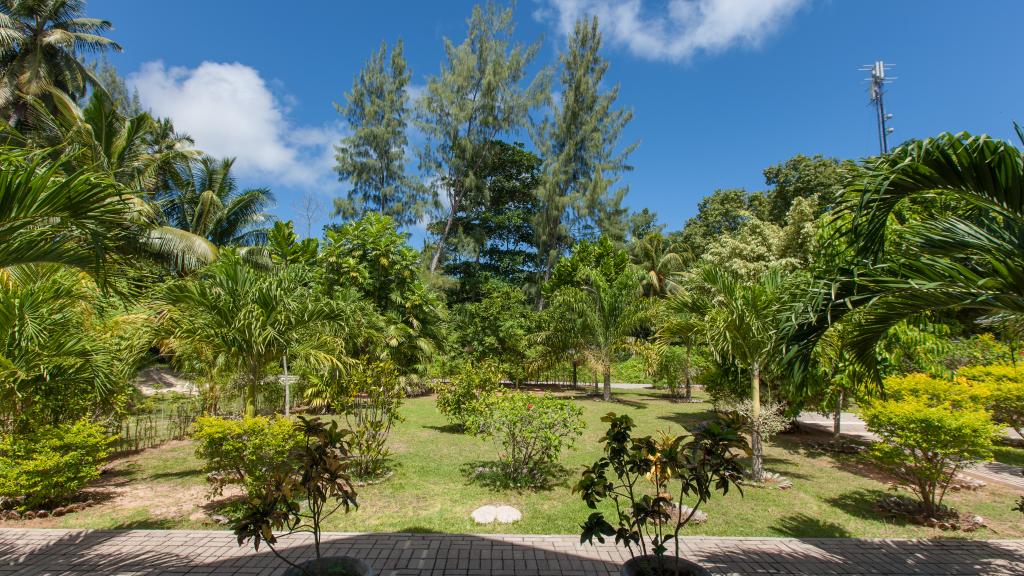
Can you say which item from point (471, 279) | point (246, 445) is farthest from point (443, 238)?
point (246, 445)

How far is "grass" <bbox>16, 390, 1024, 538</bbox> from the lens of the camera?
5238mm

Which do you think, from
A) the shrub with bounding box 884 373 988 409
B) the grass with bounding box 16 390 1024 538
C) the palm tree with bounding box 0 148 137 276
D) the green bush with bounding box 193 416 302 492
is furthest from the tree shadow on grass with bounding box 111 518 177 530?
the shrub with bounding box 884 373 988 409

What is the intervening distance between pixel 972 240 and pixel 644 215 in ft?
125

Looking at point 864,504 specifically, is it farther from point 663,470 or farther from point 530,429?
point 663,470

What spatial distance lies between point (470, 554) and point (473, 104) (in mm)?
25484

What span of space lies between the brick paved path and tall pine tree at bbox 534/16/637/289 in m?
23.4

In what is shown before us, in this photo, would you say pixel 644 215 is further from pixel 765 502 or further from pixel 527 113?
pixel 765 502

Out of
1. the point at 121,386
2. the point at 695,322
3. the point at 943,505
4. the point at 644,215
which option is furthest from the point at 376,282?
the point at 644,215

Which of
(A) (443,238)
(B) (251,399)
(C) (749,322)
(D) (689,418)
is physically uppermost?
(A) (443,238)

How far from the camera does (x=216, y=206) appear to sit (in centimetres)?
2028

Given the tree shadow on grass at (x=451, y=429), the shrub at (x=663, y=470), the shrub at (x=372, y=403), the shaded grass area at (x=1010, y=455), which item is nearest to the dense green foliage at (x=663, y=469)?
the shrub at (x=663, y=470)

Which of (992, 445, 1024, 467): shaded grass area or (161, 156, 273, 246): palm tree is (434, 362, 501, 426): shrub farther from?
(161, 156, 273, 246): palm tree

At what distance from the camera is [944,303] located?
3.28 metres

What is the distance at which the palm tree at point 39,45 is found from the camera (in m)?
16.3
